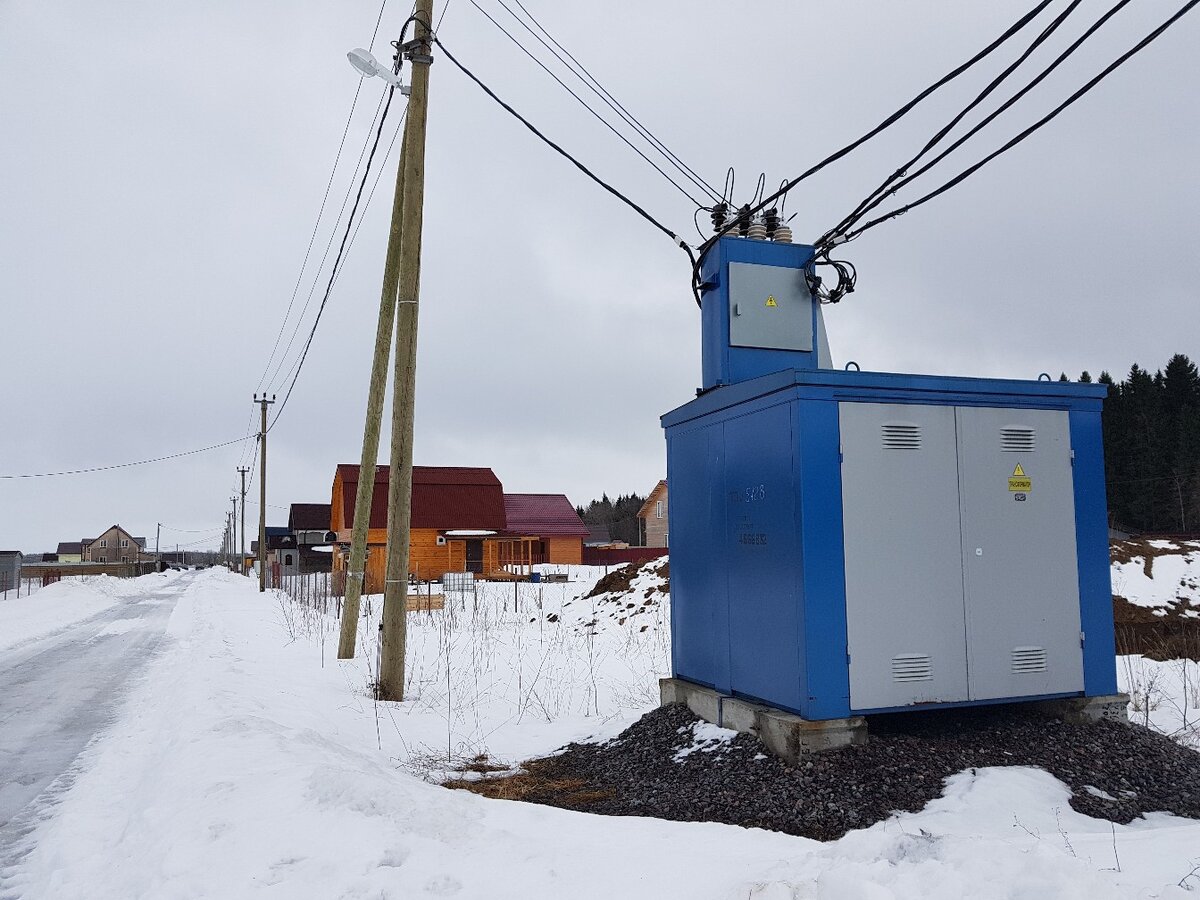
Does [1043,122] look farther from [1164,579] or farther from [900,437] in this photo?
[1164,579]

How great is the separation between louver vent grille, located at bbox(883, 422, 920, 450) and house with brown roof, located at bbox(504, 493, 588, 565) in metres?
40.8

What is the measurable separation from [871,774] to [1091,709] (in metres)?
2.07

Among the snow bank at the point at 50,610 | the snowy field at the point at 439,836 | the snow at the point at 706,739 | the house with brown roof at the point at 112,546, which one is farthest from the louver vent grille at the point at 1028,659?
the house with brown roof at the point at 112,546

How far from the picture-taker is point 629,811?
5.38 metres

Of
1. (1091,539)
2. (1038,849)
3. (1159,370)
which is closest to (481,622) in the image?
(1091,539)

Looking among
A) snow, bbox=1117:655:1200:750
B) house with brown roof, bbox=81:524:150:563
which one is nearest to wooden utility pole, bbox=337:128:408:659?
snow, bbox=1117:655:1200:750

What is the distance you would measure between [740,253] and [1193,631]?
9608 mm

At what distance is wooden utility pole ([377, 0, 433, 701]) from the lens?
9.30 m

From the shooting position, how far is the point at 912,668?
562cm

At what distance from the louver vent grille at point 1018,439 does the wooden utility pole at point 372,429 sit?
8.11 metres

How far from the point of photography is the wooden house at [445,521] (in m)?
39.8

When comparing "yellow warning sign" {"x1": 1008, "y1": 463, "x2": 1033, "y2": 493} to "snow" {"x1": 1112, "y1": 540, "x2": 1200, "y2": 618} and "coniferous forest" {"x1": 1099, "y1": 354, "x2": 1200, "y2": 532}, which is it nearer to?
"snow" {"x1": 1112, "y1": 540, "x2": 1200, "y2": 618}

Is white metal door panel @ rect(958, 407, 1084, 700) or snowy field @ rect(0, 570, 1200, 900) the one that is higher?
white metal door panel @ rect(958, 407, 1084, 700)

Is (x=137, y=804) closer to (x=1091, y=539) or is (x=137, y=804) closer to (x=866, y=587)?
(x=866, y=587)
